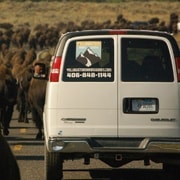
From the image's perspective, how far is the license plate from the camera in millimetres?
11539

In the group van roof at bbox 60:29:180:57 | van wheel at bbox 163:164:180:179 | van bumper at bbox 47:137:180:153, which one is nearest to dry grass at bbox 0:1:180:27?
van wheel at bbox 163:164:180:179

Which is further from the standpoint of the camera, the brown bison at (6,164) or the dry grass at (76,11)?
the dry grass at (76,11)

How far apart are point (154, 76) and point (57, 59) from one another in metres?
1.16

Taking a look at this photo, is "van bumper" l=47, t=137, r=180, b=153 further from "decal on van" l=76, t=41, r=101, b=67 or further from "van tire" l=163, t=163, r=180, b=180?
"van tire" l=163, t=163, r=180, b=180

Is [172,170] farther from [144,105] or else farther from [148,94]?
[148,94]

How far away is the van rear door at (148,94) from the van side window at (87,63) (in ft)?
0.47

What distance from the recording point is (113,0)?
142000 mm

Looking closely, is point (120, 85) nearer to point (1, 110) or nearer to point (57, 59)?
point (57, 59)

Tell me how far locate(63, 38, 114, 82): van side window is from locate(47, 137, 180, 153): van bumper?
713mm

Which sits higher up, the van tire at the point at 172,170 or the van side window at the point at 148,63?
the van side window at the point at 148,63

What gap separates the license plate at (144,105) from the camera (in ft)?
37.9

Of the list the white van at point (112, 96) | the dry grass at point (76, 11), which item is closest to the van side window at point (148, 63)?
the white van at point (112, 96)

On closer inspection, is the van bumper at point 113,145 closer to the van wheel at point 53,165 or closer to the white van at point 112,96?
the white van at point 112,96

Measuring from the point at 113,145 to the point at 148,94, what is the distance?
2.37ft
